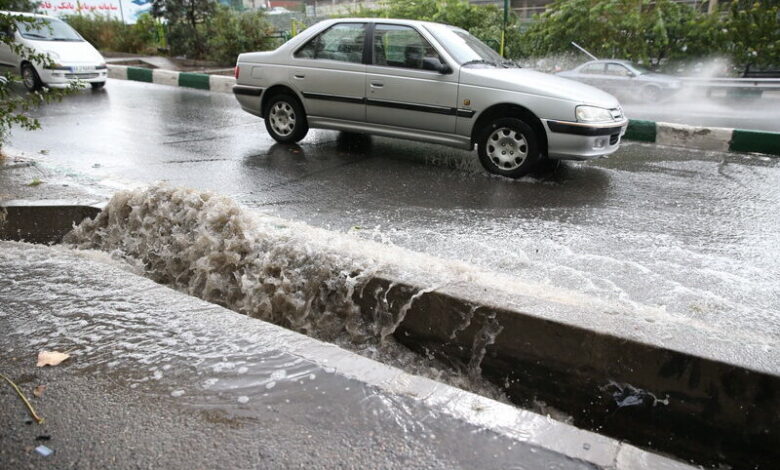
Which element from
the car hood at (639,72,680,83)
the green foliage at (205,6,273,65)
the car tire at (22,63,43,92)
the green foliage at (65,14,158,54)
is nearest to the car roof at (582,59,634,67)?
the car hood at (639,72,680,83)

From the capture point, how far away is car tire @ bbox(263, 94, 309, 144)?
7.86 metres

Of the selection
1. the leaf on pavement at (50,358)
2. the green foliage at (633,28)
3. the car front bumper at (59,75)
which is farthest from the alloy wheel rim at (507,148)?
the green foliage at (633,28)

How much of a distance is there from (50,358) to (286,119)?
5.73 meters

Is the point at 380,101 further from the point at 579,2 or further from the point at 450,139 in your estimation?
the point at 579,2

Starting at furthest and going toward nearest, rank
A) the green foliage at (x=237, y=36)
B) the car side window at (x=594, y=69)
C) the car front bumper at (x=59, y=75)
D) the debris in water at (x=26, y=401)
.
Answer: the green foliage at (x=237, y=36) < the car side window at (x=594, y=69) < the car front bumper at (x=59, y=75) < the debris in water at (x=26, y=401)

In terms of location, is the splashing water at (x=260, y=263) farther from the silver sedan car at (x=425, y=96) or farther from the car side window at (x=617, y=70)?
the car side window at (x=617, y=70)

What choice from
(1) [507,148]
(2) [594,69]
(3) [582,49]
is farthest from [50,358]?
(3) [582,49]

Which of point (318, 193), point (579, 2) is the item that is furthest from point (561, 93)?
point (579, 2)

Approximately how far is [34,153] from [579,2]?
13.0 m

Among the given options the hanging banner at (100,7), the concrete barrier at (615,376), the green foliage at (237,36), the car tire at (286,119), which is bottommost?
the concrete barrier at (615,376)

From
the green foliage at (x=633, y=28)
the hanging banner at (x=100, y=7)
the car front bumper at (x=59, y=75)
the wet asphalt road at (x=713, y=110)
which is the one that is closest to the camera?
the wet asphalt road at (x=713, y=110)

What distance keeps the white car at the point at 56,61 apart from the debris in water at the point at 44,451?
39.0 ft

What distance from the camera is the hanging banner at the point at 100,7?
965 inches

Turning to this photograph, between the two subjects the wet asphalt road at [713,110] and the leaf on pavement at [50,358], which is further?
the wet asphalt road at [713,110]
